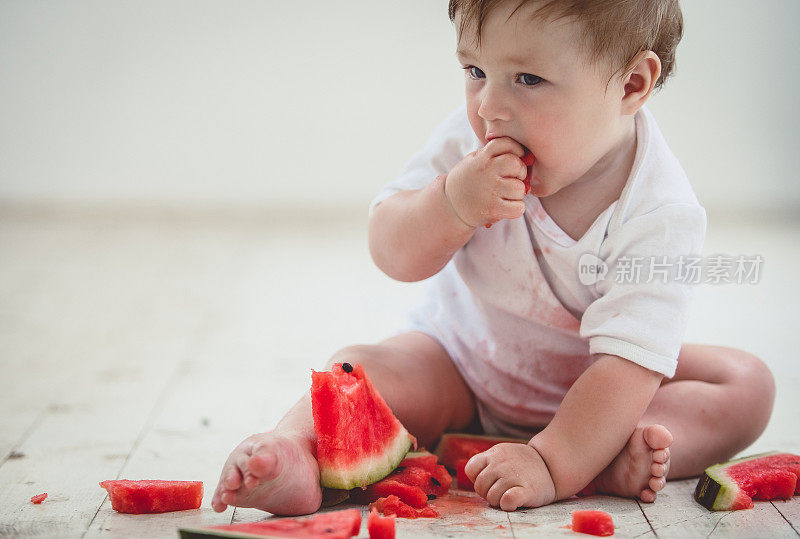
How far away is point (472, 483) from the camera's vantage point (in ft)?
4.09

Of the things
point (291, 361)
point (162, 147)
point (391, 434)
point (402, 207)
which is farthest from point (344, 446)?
point (162, 147)

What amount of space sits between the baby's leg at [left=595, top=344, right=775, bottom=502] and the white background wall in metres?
2.59

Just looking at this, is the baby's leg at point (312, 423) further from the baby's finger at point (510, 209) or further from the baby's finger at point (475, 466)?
the baby's finger at point (510, 209)

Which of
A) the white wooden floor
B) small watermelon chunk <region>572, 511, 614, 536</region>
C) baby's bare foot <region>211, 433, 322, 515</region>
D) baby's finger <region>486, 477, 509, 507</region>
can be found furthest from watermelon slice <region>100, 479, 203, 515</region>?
small watermelon chunk <region>572, 511, 614, 536</region>

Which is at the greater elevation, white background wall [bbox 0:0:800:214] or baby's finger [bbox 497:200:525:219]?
white background wall [bbox 0:0:800:214]

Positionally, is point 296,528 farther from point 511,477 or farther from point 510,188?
point 510,188

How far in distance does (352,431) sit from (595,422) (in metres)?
0.32

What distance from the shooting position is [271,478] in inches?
41.0

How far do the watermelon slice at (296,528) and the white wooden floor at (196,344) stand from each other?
10 centimetres

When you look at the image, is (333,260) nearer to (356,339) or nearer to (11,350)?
(356,339)

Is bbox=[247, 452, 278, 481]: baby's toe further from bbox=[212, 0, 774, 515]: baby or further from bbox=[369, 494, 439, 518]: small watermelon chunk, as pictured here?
bbox=[369, 494, 439, 518]: small watermelon chunk

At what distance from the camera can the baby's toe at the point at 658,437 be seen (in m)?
1.20

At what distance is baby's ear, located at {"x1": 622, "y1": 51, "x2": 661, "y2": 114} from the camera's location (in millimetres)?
1225

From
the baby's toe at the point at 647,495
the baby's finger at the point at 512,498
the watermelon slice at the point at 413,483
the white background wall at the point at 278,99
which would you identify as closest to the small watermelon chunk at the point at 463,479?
the watermelon slice at the point at 413,483
